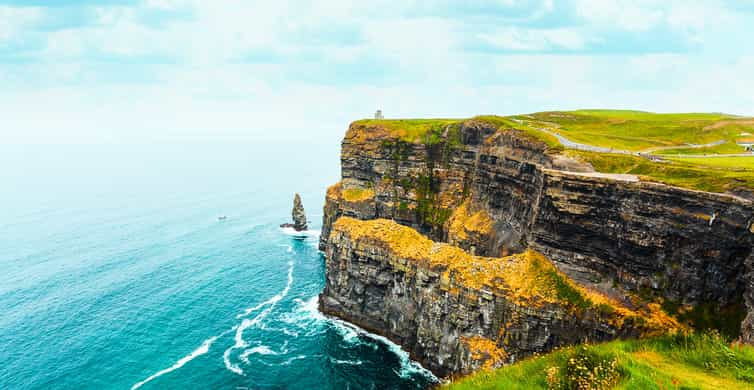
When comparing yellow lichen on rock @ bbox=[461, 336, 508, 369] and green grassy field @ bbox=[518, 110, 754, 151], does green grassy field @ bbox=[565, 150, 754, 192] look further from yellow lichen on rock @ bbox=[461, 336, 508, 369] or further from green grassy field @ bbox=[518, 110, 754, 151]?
yellow lichen on rock @ bbox=[461, 336, 508, 369]

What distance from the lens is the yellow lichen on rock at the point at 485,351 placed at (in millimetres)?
44125

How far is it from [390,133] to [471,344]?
5539 centimetres

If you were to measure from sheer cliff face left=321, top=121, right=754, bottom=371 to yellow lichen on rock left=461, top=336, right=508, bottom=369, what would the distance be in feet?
8.61

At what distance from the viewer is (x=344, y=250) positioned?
67938 mm

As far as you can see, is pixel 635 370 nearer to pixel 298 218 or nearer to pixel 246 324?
pixel 246 324

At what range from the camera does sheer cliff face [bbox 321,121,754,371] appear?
33.4m

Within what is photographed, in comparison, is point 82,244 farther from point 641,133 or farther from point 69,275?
point 641,133

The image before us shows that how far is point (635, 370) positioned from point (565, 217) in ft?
109

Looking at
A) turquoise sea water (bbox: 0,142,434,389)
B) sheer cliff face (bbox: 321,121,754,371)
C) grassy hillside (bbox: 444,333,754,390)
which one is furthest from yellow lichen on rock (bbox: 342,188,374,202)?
grassy hillside (bbox: 444,333,754,390)

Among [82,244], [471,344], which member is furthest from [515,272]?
[82,244]

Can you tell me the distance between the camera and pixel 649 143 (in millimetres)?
61312

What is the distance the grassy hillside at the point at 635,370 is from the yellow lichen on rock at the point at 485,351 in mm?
29948

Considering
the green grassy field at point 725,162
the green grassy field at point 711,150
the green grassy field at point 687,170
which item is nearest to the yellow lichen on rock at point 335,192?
the green grassy field at point 687,170

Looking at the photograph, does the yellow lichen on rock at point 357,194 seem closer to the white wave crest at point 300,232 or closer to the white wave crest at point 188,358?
the white wave crest at point 300,232
